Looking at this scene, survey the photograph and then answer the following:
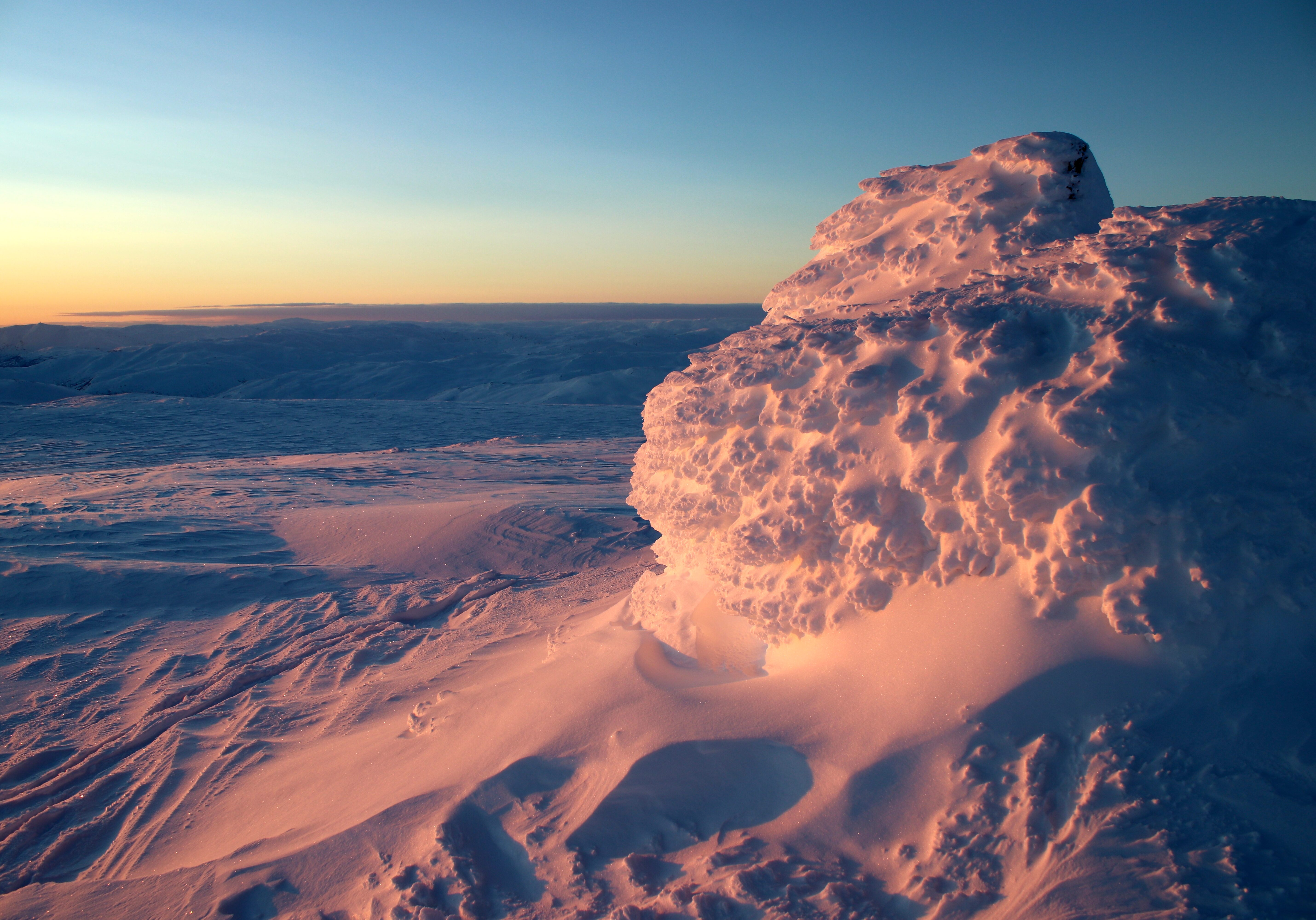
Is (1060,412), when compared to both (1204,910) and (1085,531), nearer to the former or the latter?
(1085,531)

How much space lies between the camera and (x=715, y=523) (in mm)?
2938

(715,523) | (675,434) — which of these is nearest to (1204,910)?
(715,523)

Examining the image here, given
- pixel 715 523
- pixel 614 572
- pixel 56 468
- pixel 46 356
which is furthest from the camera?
pixel 46 356

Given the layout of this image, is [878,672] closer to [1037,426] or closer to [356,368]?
[1037,426]

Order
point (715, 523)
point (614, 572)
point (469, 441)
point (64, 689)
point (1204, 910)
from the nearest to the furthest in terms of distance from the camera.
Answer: point (1204, 910) → point (715, 523) → point (64, 689) → point (614, 572) → point (469, 441)

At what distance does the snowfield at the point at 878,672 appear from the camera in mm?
1891

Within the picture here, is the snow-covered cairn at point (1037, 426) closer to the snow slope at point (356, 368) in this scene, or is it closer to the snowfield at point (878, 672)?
the snowfield at point (878, 672)

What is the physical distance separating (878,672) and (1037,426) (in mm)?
914

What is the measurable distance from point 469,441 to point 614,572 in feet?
29.4

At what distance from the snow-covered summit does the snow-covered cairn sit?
0.02 metres

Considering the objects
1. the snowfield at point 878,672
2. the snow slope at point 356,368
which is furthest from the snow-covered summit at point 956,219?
the snow slope at point 356,368

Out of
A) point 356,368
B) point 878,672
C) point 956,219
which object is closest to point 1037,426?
point 878,672

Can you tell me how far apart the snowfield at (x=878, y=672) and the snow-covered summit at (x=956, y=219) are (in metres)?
0.02

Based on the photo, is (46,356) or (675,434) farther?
(46,356)
